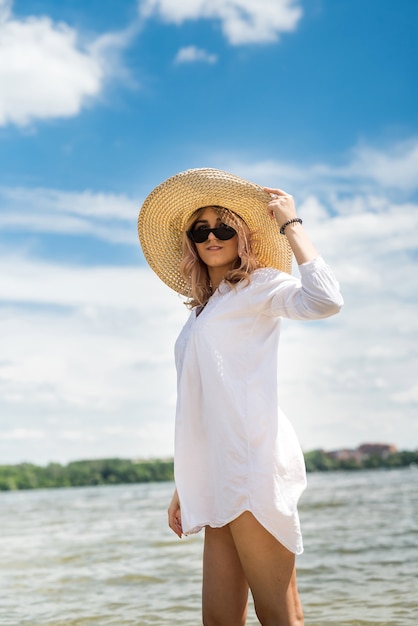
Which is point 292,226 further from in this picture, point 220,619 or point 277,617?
point 220,619

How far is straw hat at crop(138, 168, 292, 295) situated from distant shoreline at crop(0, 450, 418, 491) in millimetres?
83188

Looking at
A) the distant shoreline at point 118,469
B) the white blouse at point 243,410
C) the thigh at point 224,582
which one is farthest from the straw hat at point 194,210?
the distant shoreline at point 118,469

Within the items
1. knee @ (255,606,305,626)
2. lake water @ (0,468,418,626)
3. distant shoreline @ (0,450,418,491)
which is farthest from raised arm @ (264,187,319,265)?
distant shoreline @ (0,450,418,491)

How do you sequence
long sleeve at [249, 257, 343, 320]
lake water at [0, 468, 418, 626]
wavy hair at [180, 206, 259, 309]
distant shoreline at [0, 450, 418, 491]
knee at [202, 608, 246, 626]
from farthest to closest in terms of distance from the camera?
distant shoreline at [0, 450, 418, 491] → lake water at [0, 468, 418, 626] → wavy hair at [180, 206, 259, 309] → knee at [202, 608, 246, 626] → long sleeve at [249, 257, 343, 320]

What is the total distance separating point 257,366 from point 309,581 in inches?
217

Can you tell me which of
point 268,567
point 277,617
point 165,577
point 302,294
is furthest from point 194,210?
point 165,577

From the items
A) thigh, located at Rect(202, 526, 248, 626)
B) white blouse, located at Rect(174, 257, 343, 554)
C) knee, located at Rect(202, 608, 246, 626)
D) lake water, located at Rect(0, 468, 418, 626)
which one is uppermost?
white blouse, located at Rect(174, 257, 343, 554)

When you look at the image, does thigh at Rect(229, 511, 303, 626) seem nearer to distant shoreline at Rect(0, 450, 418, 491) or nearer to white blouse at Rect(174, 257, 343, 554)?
white blouse at Rect(174, 257, 343, 554)

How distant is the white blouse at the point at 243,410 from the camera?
9.31 ft

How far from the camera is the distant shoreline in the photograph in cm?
8662

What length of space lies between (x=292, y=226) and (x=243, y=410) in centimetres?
73

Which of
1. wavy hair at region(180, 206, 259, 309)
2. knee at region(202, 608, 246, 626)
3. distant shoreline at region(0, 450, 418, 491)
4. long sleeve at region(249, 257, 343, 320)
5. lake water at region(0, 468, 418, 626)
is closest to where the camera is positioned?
long sleeve at region(249, 257, 343, 320)

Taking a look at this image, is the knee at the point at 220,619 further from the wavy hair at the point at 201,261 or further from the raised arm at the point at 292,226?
the raised arm at the point at 292,226

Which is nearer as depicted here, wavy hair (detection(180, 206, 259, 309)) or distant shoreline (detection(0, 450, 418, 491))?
wavy hair (detection(180, 206, 259, 309))
